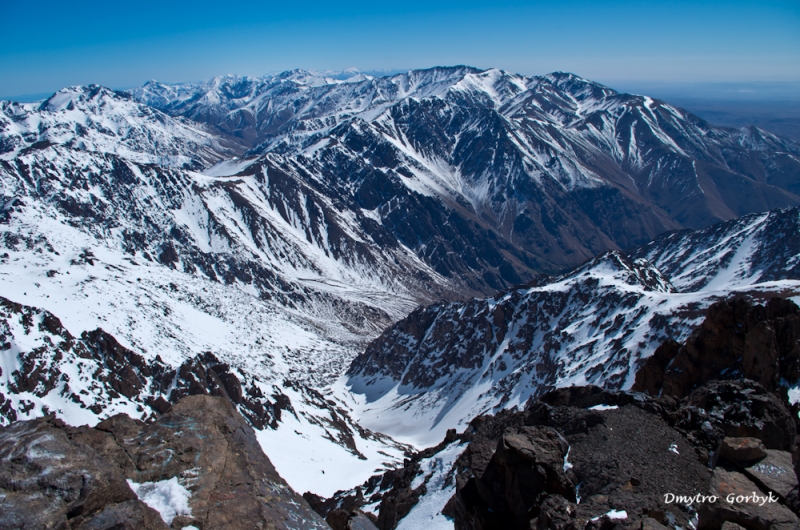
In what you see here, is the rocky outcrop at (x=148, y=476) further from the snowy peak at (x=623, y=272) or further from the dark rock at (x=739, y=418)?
the snowy peak at (x=623, y=272)

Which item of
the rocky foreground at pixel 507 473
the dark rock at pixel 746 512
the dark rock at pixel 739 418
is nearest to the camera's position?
the dark rock at pixel 746 512

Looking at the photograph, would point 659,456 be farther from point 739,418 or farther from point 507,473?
point 507,473

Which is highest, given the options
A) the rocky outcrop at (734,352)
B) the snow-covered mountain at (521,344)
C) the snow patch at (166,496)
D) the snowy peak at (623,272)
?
the snow patch at (166,496)

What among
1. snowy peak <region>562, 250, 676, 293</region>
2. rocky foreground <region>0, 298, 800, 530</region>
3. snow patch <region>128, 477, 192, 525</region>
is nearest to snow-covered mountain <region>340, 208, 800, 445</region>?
snowy peak <region>562, 250, 676, 293</region>

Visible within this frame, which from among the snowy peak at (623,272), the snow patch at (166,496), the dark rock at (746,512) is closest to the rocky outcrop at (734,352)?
the dark rock at (746,512)

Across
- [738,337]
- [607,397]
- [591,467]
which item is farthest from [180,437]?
[738,337]

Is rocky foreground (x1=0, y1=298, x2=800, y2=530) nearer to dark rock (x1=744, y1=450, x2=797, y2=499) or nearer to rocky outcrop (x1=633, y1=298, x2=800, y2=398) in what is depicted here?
dark rock (x1=744, y1=450, x2=797, y2=499)
